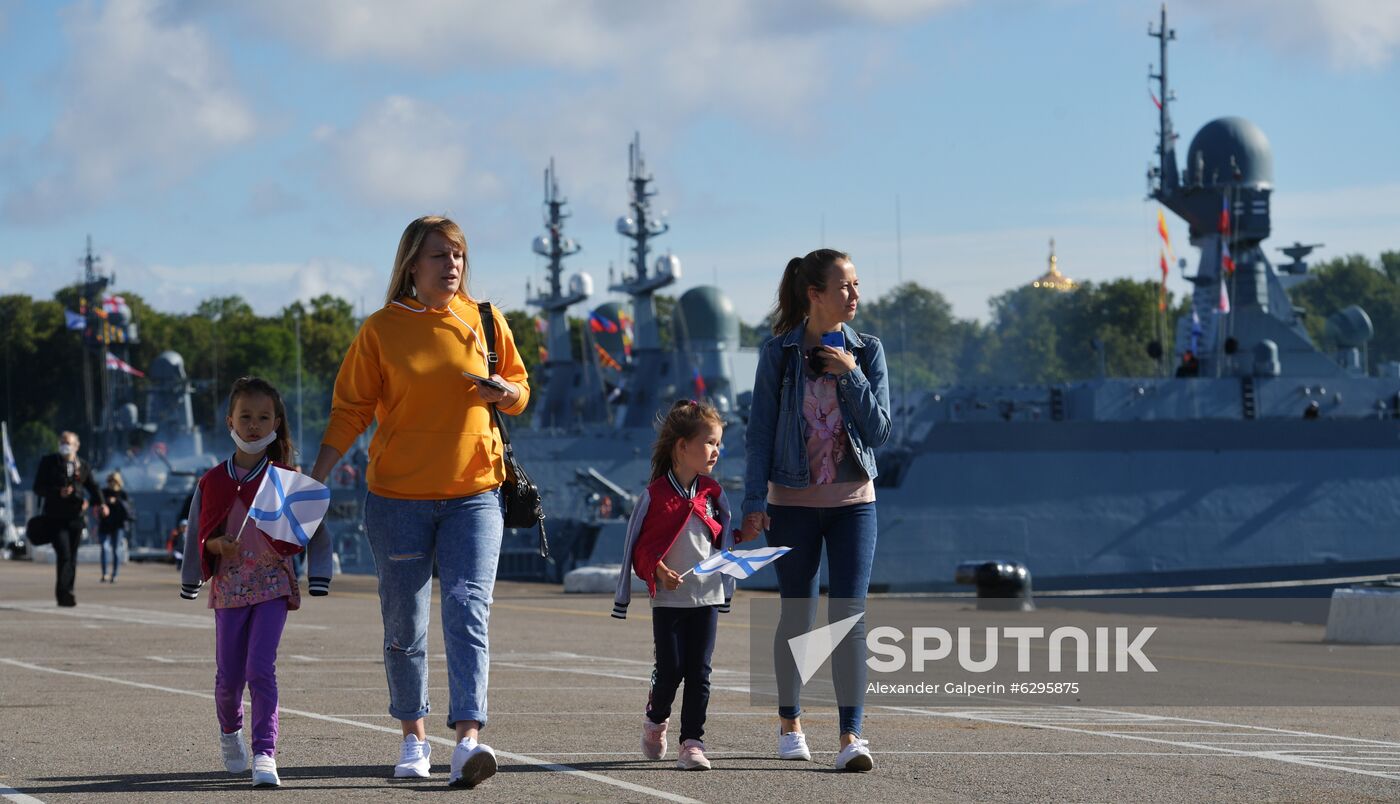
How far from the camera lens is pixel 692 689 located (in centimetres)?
668

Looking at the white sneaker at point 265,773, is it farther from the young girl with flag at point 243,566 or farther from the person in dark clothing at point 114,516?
the person in dark clothing at point 114,516

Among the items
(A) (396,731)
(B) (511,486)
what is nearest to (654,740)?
(B) (511,486)

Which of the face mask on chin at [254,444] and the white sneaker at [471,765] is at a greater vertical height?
the face mask on chin at [254,444]

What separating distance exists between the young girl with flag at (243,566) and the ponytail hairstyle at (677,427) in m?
1.20

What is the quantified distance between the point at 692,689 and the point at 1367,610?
1103cm

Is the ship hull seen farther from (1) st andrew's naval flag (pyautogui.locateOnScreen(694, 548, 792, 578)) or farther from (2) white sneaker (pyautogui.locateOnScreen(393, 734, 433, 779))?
(2) white sneaker (pyautogui.locateOnScreen(393, 734, 433, 779))

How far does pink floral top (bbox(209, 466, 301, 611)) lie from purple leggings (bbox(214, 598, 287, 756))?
1.4 inches

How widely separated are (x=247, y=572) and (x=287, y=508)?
0.87 ft

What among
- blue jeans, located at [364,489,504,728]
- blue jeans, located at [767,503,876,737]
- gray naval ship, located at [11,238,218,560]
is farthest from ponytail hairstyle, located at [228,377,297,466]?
gray naval ship, located at [11,238,218,560]

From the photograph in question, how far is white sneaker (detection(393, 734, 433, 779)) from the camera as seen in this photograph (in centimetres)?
622

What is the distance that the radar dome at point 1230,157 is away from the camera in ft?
135

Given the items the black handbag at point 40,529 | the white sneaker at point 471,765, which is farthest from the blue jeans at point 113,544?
the white sneaker at point 471,765

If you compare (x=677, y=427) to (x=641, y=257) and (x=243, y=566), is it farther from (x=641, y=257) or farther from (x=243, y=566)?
(x=641, y=257)

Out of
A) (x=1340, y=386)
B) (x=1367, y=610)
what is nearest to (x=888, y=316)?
(x=1340, y=386)
